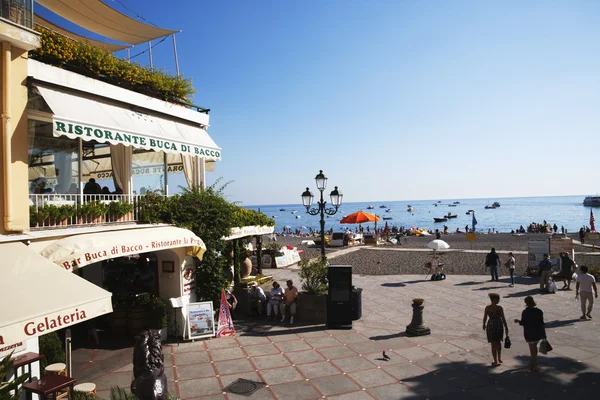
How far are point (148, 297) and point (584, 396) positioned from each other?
10152 mm

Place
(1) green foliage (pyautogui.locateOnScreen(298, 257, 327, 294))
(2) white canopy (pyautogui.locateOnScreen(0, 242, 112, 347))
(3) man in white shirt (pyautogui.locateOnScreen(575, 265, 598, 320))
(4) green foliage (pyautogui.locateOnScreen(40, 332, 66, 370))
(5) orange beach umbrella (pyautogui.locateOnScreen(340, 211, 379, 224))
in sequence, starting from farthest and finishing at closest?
1. (5) orange beach umbrella (pyautogui.locateOnScreen(340, 211, 379, 224))
2. (1) green foliage (pyautogui.locateOnScreen(298, 257, 327, 294))
3. (3) man in white shirt (pyautogui.locateOnScreen(575, 265, 598, 320))
4. (4) green foliage (pyautogui.locateOnScreen(40, 332, 66, 370))
5. (2) white canopy (pyautogui.locateOnScreen(0, 242, 112, 347))

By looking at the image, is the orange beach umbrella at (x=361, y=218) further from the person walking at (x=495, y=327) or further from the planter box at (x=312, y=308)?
the person walking at (x=495, y=327)

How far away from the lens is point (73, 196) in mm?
9594

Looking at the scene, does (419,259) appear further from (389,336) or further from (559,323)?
(389,336)

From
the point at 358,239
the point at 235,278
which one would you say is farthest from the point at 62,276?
the point at 358,239

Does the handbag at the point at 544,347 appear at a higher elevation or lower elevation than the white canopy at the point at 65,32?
lower

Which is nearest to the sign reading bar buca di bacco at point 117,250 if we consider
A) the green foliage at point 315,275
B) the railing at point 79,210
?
the railing at point 79,210

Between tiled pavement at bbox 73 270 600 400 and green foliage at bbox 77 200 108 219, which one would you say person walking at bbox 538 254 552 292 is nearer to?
tiled pavement at bbox 73 270 600 400

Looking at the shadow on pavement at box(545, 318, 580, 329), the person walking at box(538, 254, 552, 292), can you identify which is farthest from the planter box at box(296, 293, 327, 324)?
the person walking at box(538, 254, 552, 292)

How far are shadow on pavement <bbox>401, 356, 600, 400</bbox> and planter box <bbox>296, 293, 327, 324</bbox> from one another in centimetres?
412

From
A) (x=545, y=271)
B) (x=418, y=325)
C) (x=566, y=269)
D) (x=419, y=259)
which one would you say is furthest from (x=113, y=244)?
(x=419, y=259)

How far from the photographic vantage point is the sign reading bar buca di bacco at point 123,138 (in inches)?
310

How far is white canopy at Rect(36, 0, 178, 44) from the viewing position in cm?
1179

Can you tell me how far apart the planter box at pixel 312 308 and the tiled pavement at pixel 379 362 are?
1.57ft
